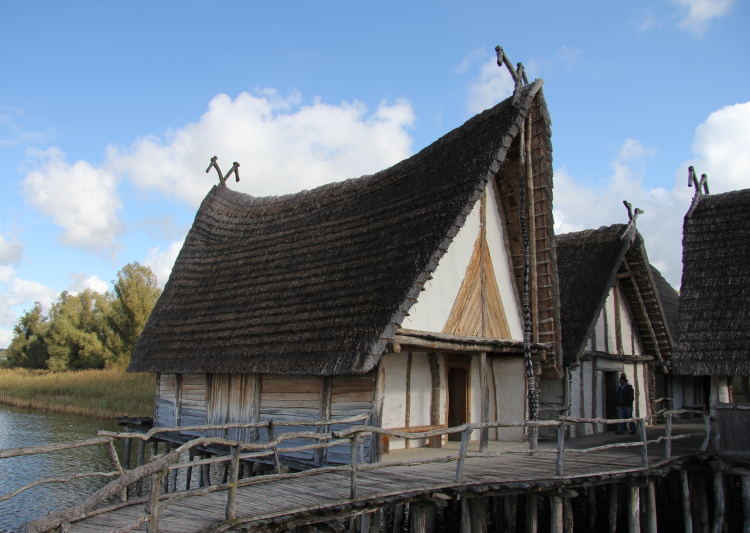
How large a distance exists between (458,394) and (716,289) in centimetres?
805

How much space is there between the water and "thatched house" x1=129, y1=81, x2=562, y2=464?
3016 millimetres

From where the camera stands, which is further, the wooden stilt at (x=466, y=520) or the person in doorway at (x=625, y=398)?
the person in doorway at (x=625, y=398)

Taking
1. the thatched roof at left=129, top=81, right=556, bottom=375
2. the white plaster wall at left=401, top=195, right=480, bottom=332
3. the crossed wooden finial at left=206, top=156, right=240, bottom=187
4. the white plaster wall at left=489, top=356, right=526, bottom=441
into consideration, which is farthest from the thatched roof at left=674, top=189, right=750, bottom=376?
the crossed wooden finial at left=206, top=156, right=240, bottom=187

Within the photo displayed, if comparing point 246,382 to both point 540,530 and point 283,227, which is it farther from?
point 540,530

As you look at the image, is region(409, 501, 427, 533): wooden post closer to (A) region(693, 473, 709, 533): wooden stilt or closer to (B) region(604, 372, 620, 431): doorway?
(A) region(693, 473, 709, 533): wooden stilt

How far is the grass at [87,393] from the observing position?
87.6 feet

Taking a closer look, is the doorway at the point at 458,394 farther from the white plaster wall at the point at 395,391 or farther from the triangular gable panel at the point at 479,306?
the white plaster wall at the point at 395,391

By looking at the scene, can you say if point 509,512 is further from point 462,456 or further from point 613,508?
point 462,456

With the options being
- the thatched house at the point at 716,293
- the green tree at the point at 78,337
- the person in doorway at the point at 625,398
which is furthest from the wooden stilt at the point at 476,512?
the green tree at the point at 78,337

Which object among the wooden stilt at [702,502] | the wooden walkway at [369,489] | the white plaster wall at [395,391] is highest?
the white plaster wall at [395,391]

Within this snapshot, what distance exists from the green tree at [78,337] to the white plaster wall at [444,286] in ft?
130

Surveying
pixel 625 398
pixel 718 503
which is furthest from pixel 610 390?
pixel 718 503

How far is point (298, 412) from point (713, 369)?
10249mm

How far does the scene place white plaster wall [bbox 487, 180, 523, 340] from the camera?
483 inches
